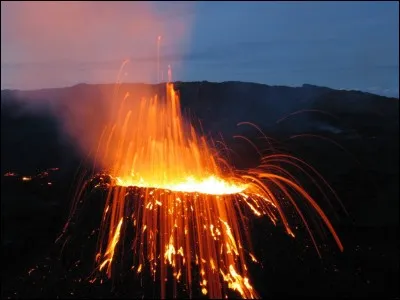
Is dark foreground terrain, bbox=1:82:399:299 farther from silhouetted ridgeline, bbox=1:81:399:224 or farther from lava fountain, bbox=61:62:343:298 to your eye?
lava fountain, bbox=61:62:343:298

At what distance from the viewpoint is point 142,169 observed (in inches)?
558

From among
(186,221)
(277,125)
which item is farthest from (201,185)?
(277,125)

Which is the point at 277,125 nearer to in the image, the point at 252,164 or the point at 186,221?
the point at 252,164

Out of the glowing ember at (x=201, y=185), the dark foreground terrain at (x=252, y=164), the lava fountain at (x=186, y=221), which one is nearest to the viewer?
the lava fountain at (x=186, y=221)

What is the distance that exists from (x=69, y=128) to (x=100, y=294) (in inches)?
1637

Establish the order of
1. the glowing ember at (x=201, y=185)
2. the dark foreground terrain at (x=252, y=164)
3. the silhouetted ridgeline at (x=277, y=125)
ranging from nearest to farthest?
the dark foreground terrain at (x=252, y=164), the glowing ember at (x=201, y=185), the silhouetted ridgeline at (x=277, y=125)

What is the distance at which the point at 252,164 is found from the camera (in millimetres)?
34906

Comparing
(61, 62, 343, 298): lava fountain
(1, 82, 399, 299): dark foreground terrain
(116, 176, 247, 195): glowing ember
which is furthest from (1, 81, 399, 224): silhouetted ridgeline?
(61, 62, 343, 298): lava fountain

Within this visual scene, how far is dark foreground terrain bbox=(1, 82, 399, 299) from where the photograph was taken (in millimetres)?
11461

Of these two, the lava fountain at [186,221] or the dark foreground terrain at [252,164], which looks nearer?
the lava fountain at [186,221]

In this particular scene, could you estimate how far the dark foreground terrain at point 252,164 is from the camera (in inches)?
451

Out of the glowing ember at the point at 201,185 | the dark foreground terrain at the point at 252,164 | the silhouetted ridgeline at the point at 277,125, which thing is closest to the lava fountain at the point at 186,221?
the glowing ember at the point at 201,185

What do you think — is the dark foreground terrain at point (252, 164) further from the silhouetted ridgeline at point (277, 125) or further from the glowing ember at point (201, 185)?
the glowing ember at point (201, 185)

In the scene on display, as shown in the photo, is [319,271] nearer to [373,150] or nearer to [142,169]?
[142,169]
